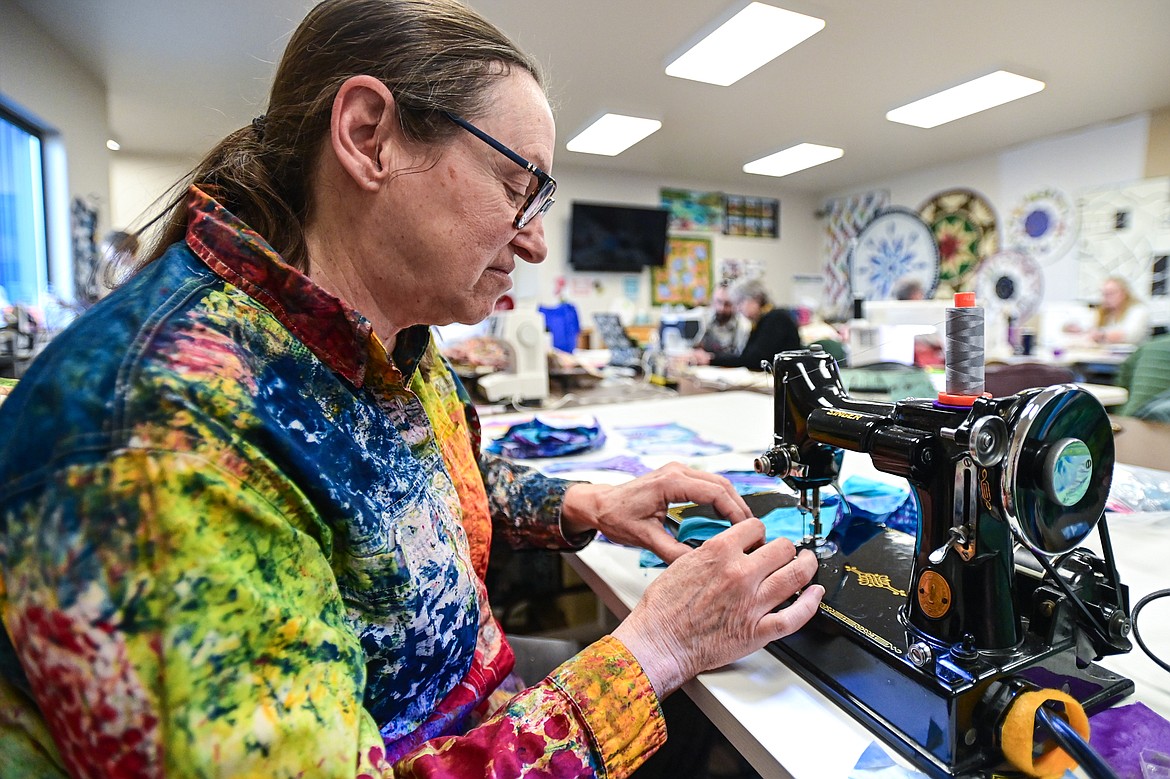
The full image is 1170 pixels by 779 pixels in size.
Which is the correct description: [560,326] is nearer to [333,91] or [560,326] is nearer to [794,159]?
[333,91]

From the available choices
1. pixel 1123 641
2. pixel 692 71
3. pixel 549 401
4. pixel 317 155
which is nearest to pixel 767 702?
pixel 1123 641

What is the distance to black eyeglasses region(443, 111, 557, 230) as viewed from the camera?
717 millimetres

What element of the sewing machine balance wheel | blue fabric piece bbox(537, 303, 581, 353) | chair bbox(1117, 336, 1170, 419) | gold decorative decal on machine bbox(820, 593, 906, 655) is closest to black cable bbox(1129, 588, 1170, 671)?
the sewing machine balance wheel

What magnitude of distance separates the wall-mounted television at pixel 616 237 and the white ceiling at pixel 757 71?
61.8 inches

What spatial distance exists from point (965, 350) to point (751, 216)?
9.13 m

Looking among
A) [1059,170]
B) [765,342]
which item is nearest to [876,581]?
[765,342]

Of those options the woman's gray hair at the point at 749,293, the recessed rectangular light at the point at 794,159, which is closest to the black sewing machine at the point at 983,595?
the woman's gray hair at the point at 749,293

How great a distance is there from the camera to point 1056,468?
1.84ft

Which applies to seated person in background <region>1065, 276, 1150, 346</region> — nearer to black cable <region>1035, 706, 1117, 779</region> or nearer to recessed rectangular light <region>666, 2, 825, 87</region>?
recessed rectangular light <region>666, 2, 825, 87</region>

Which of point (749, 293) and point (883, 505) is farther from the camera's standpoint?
point (749, 293)

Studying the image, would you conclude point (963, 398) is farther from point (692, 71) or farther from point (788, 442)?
point (692, 71)

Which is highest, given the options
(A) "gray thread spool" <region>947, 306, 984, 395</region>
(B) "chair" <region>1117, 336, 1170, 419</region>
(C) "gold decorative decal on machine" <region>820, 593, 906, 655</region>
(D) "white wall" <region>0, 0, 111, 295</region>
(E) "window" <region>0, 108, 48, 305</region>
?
(D) "white wall" <region>0, 0, 111, 295</region>

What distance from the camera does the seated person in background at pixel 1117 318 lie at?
492cm

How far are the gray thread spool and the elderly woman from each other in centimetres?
26
